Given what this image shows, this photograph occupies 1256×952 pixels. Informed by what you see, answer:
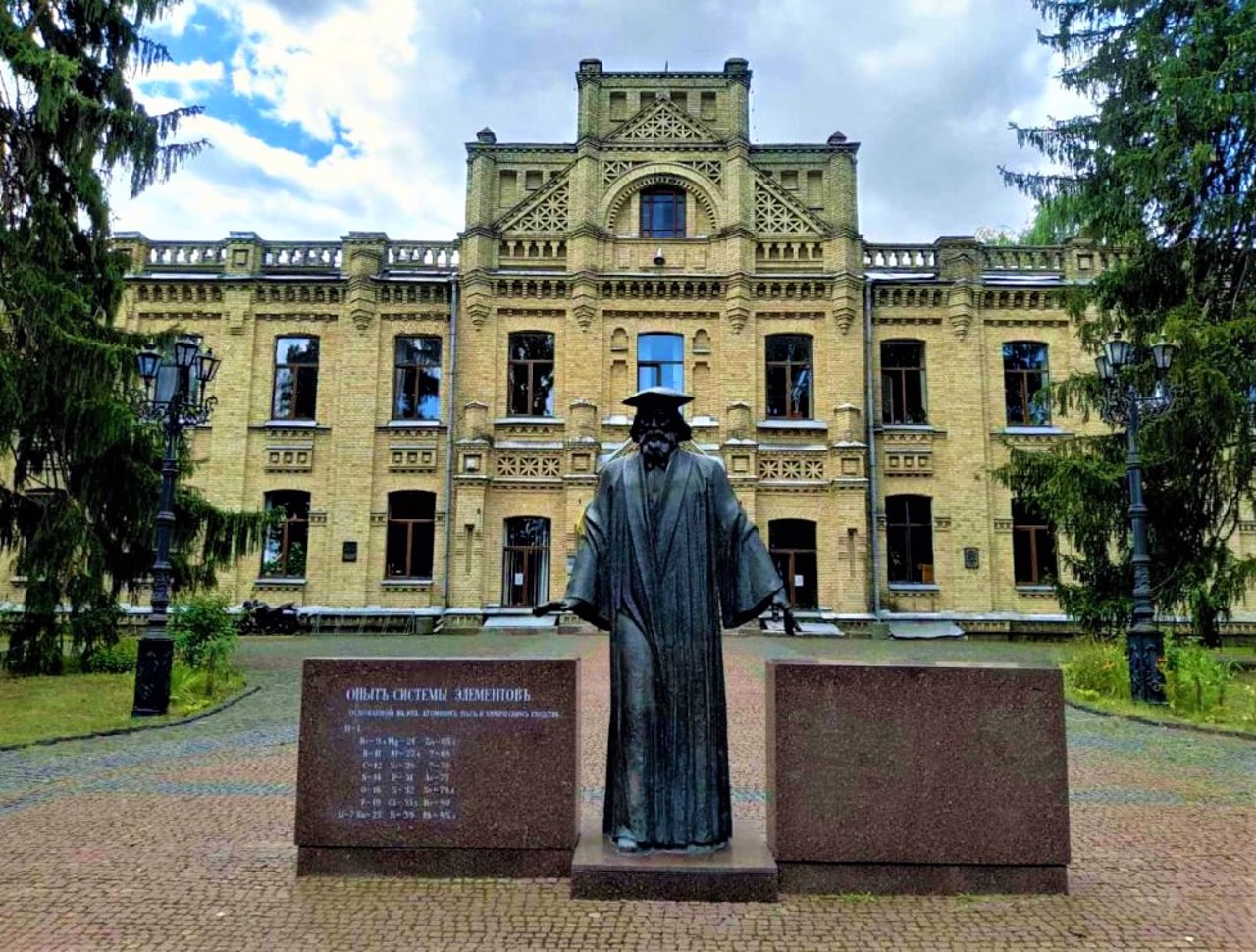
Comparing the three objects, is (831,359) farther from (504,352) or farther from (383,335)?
(383,335)

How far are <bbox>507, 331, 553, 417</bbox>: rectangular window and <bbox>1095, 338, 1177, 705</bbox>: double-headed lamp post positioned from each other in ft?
46.9

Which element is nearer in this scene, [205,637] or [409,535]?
[205,637]

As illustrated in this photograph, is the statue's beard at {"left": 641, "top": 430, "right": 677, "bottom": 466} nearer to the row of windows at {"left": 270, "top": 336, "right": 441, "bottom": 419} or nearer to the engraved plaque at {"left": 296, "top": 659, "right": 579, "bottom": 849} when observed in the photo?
the engraved plaque at {"left": 296, "top": 659, "right": 579, "bottom": 849}

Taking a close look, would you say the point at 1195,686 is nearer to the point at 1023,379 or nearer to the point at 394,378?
the point at 1023,379

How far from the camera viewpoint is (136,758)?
7930 millimetres

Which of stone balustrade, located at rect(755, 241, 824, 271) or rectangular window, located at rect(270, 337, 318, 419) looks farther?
stone balustrade, located at rect(755, 241, 824, 271)

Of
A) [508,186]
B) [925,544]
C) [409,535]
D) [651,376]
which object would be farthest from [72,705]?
[925,544]

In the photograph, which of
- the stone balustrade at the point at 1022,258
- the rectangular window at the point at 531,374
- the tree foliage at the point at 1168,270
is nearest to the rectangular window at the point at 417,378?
the rectangular window at the point at 531,374

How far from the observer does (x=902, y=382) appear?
2414 cm

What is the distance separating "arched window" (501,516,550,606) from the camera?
2273 cm

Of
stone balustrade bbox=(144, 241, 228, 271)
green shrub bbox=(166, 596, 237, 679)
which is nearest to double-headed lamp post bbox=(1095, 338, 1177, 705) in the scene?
green shrub bbox=(166, 596, 237, 679)

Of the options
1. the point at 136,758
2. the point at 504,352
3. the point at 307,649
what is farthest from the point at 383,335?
the point at 136,758

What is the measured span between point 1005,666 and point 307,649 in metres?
16.3

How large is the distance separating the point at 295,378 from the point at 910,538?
58.2 feet
